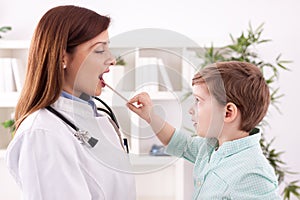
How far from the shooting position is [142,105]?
1086mm

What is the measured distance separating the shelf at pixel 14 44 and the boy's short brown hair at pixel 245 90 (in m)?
1.64

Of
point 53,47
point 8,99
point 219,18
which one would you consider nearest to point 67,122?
point 53,47

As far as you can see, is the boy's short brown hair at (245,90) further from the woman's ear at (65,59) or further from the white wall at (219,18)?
the white wall at (219,18)

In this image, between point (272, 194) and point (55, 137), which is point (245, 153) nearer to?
point (272, 194)

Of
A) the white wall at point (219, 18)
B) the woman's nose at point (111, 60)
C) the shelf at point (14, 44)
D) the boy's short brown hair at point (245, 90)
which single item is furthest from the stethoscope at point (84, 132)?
the white wall at point (219, 18)

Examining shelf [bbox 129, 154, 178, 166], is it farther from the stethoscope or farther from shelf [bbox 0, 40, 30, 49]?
shelf [bbox 0, 40, 30, 49]

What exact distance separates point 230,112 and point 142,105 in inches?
11.3

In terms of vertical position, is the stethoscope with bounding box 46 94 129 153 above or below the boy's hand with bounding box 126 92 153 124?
below

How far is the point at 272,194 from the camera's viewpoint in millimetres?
1176

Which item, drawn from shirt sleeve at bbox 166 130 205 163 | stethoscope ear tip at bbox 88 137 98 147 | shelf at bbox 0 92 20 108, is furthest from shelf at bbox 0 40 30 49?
stethoscope ear tip at bbox 88 137 98 147

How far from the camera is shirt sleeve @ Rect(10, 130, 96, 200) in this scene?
1.01 metres

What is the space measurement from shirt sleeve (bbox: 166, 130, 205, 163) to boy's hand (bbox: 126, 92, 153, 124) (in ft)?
0.56

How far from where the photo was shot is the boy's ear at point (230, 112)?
49.0 inches

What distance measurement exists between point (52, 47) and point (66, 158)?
0.25 meters
